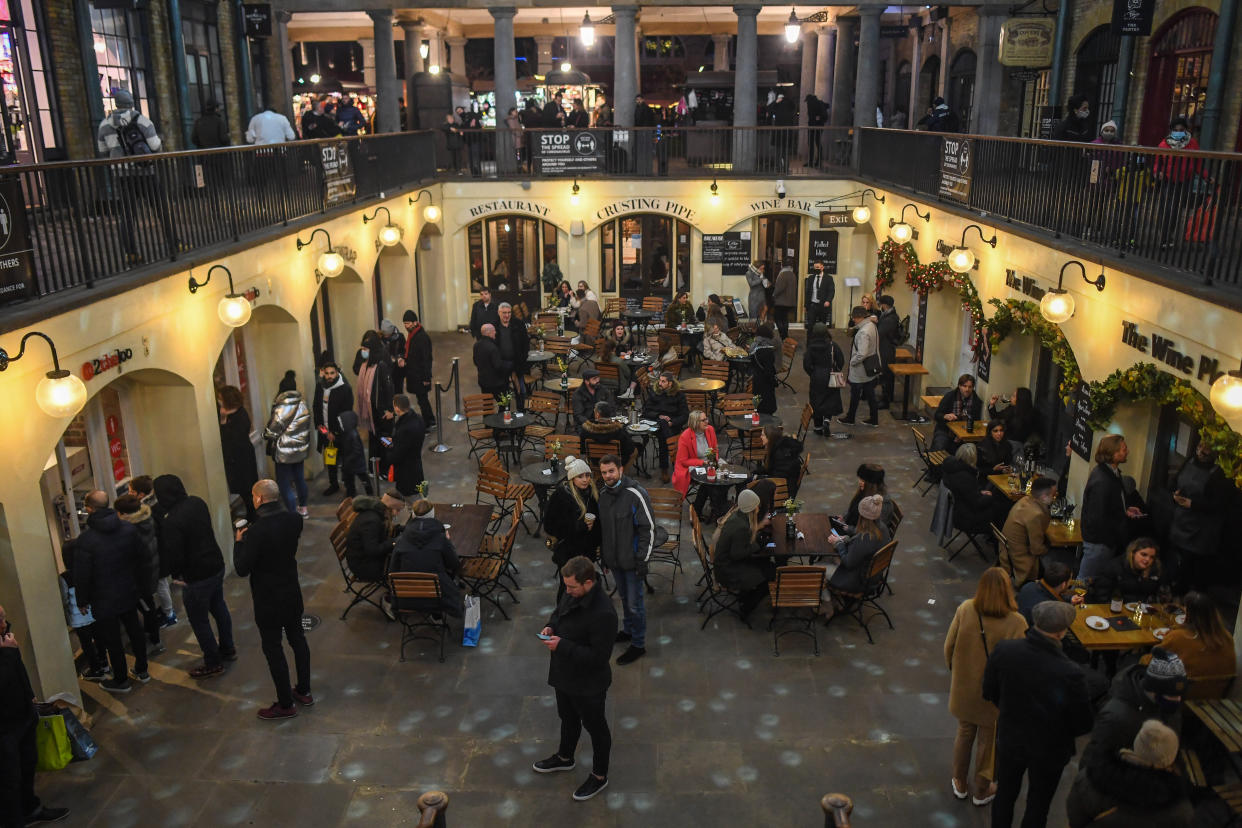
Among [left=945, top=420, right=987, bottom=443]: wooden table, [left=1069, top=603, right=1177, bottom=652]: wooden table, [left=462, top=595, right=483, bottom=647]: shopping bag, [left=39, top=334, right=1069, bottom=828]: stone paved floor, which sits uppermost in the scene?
[left=945, top=420, right=987, bottom=443]: wooden table

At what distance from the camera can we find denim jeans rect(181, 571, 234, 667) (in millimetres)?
8531

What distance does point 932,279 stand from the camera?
50.1 ft

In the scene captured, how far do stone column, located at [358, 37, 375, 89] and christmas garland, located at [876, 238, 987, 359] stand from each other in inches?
703

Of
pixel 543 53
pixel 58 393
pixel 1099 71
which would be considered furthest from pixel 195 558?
pixel 543 53

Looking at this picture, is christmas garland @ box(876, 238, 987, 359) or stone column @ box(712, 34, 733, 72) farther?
stone column @ box(712, 34, 733, 72)

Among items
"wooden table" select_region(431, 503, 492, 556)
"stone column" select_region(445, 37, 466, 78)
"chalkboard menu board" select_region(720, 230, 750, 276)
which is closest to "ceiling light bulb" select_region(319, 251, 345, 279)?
"wooden table" select_region(431, 503, 492, 556)

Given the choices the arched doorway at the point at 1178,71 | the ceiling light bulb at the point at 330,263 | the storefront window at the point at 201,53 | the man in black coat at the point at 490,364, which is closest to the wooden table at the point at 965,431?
→ the arched doorway at the point at 1178,71

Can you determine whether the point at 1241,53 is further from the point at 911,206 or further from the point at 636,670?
the point at 636,670

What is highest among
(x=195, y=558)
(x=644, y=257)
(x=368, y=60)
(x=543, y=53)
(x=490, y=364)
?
(x=543, y=53)

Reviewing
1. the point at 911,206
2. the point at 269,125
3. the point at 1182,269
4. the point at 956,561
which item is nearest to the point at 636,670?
the point at 956,561

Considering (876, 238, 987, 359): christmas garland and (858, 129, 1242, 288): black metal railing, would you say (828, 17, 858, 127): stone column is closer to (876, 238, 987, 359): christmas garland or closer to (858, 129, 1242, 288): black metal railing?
(876, 238, 987, 359): christmas garland

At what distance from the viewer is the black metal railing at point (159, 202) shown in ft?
26.5

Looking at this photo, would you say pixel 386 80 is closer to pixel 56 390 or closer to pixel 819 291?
pixel 819 291

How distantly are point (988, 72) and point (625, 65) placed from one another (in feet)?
24.8
